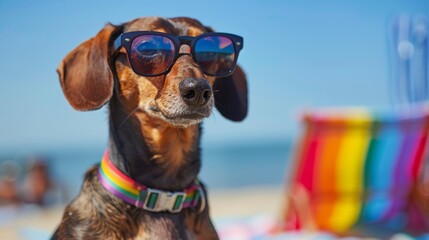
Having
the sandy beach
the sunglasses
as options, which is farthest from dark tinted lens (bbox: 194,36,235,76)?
the sandy beach

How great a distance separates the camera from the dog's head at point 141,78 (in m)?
2.58

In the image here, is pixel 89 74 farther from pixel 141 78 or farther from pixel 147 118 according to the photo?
pixel 147 118

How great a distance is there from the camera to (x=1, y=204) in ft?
40.9

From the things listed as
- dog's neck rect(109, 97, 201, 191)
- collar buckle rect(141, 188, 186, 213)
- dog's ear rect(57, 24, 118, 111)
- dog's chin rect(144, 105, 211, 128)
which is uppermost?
dog's ear rect(57, 24, 118, 111)

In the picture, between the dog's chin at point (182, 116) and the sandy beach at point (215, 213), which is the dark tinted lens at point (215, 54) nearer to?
the dog's chin at point (182, 116)

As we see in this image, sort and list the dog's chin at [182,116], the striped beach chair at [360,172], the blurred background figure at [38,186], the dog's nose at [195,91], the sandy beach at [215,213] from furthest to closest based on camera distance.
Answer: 1. the blurred background figure at [38,186]
2. the sandy beach at [215,213]
3. the striped beach chair at [360,172]
4. the dog's chin at [182,116]
5. the dog's nose at [195,91]

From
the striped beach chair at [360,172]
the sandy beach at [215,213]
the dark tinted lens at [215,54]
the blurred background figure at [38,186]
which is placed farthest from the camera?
the blurred background figure at [38,186]

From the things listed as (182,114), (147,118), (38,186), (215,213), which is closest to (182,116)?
(182,114)

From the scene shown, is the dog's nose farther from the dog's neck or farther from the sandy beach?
the sandy beach

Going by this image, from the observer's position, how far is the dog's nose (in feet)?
8.18

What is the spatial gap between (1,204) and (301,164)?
8476 millimetres

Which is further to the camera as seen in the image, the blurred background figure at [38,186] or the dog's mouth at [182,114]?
the blurred background figure at [38,186]

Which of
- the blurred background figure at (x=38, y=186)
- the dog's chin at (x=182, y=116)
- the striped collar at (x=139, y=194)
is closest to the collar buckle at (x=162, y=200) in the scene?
the striped collar at (x=139, y=194)

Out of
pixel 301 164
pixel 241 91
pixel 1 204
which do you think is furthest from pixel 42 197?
pixel 241 91
